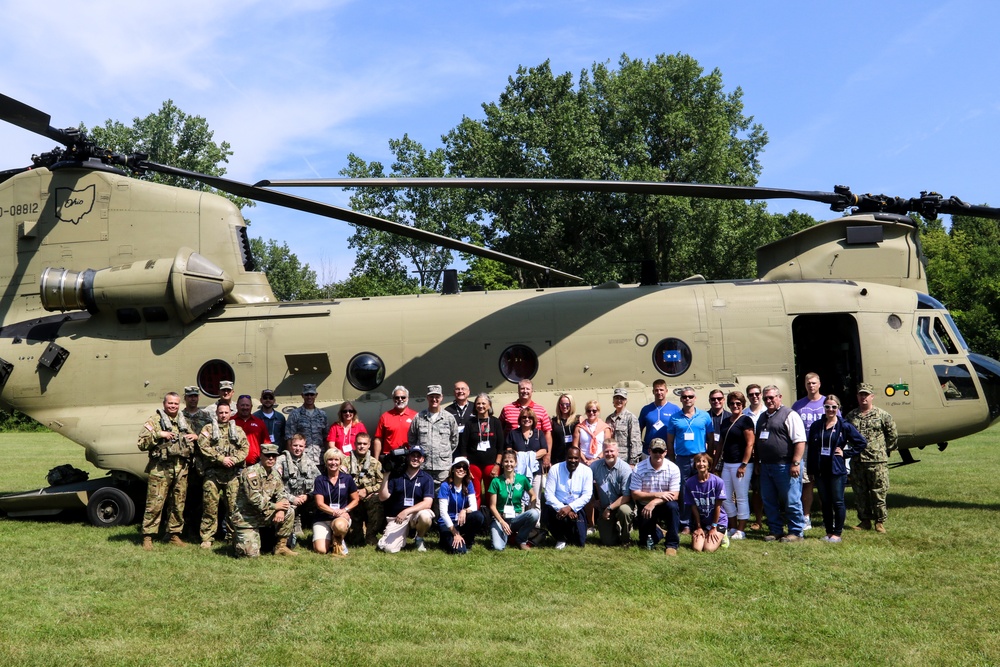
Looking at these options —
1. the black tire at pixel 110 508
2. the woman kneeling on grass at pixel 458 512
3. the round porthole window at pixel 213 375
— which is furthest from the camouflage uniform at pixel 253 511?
the round porthole window at pixel 213 375

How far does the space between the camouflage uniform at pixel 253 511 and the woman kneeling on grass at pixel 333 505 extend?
377mm

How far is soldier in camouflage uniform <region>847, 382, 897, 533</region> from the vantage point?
9.95 meters

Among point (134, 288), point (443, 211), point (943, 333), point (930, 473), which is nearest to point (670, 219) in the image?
point (443, 211)

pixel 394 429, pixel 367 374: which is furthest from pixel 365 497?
pixel 367 374

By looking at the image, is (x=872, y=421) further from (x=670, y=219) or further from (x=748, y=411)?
(x=670, y=219)

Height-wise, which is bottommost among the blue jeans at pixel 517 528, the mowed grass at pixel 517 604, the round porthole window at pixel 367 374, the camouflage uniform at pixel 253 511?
the mowed grass at pixel 517 604

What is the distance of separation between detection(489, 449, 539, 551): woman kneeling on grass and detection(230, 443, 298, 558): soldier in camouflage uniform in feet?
7.39

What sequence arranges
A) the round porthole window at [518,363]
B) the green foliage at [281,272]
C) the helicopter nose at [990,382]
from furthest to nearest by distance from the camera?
the green foliage at [281,272], the round porthole window at [518,363], the helicopter nose at [990,382]

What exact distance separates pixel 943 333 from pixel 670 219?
26.4 metres

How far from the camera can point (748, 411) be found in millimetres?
10141

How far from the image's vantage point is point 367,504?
9781 millimetres

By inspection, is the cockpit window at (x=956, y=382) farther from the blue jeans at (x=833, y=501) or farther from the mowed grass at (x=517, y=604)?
the blue jeans at (x=833, y=501)

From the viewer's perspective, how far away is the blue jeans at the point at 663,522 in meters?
9.16

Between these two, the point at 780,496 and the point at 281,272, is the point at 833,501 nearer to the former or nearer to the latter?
the point at 780,496
